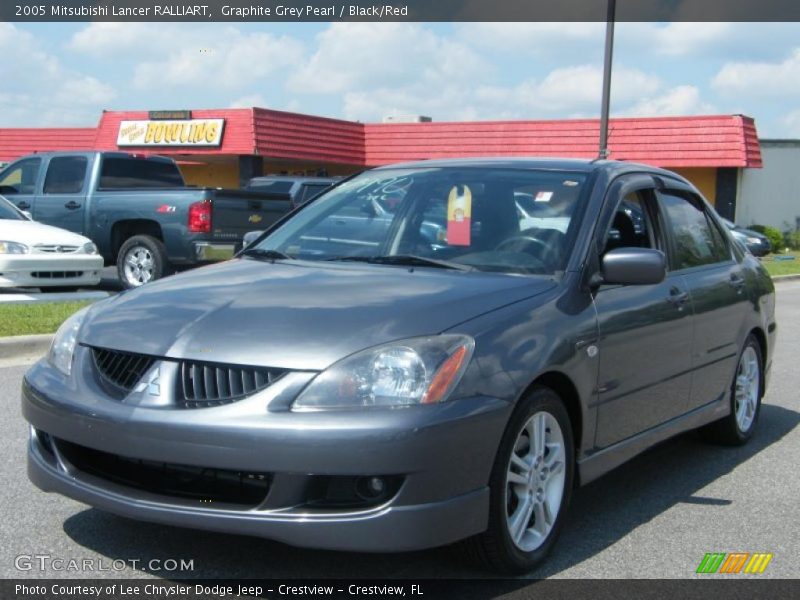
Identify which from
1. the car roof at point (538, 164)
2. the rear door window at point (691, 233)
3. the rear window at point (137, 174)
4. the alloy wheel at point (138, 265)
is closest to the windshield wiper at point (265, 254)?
the car roof at point (538, 164)

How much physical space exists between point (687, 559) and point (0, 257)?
1044cm

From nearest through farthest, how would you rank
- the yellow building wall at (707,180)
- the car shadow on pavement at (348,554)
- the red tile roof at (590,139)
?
the car shadow on pavement at (348,554) < the red tile roof at (590,139) < the yellow building wall at (707,180)

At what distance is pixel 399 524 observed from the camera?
3543 millimetres

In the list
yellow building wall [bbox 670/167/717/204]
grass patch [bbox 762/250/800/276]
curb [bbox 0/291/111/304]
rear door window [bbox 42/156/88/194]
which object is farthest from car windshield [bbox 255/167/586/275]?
yellow building wall [bbox 670/167/717/204]

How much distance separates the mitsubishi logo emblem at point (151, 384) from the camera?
12.1 feet

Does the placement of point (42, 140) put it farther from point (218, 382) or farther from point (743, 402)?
point (218, 382)

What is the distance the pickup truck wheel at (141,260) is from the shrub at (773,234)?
24212 millimetres

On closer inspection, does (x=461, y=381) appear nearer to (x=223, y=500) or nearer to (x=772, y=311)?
(x=223, y=500)

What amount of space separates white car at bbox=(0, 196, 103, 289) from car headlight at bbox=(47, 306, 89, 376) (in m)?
9.14

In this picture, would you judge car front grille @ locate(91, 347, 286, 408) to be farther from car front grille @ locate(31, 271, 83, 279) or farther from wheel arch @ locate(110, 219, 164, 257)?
wheel arch @ locate(110, 219, 164, 257)

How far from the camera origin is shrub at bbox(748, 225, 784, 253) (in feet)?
111

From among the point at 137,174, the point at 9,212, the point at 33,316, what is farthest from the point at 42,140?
the point at 33,316

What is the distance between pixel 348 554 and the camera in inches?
166

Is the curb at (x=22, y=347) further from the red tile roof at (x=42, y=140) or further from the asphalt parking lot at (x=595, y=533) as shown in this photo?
the red tile roof at (x=42, y=140)
